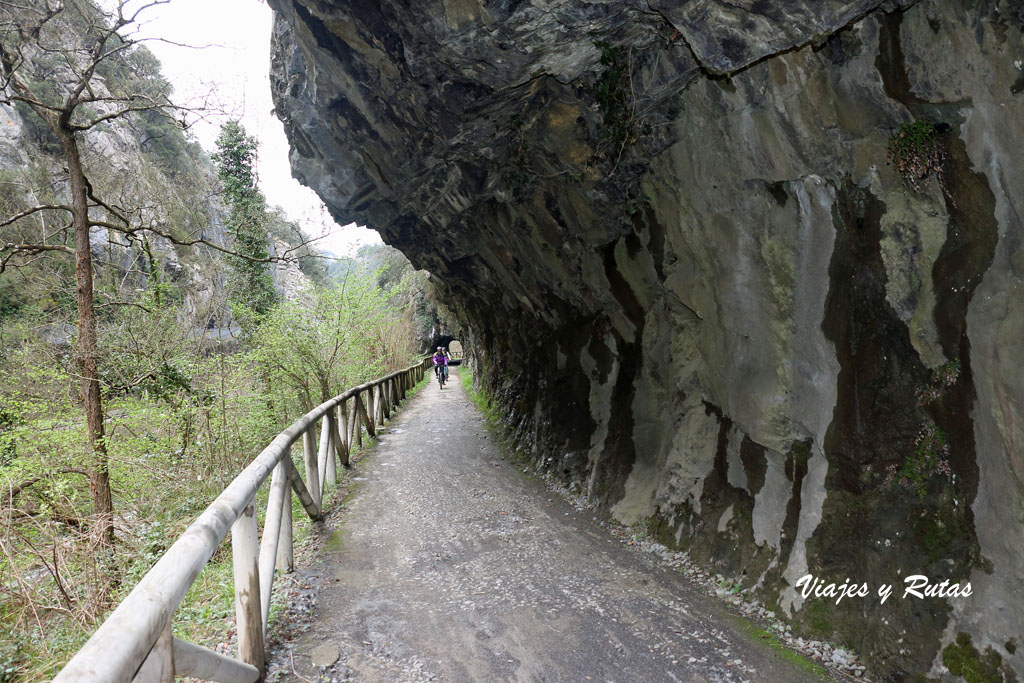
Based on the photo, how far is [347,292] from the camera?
12.6 meters

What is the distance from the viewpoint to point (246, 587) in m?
2.75

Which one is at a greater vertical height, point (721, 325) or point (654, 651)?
point (721, 325)

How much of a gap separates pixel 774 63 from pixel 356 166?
6.40 meters

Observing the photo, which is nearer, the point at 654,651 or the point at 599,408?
the point at 654,651

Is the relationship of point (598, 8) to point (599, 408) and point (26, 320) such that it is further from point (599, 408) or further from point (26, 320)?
point (26, 320)

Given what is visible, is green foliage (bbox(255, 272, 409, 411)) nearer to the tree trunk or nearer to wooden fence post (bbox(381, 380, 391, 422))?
wooden fence post (bbox(381, 380, 391, 422))

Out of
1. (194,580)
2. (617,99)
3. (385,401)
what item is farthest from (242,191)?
(194,580)

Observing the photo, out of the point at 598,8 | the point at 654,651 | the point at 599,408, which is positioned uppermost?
the point at 598,8

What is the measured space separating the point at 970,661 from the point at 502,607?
2.45 metres

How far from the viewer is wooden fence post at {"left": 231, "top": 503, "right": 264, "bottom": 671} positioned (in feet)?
8.95

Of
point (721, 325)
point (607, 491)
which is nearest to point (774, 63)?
point (721, 325)

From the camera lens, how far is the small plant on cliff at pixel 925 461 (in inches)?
125

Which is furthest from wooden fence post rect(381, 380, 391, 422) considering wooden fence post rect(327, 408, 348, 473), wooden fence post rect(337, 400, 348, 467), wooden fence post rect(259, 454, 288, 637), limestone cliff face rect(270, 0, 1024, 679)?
wooden fence post rect(259, 454, 288, 637)

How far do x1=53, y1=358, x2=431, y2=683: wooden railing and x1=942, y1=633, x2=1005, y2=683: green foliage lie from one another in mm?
3229
